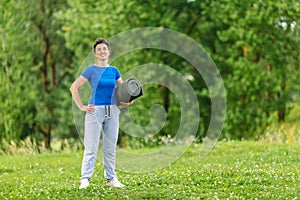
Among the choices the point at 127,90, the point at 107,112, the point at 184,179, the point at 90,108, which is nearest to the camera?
the point at 90,108

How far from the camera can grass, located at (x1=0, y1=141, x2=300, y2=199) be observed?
31.5 feet

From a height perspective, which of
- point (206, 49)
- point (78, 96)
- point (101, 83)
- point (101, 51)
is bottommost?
point (78, 96)

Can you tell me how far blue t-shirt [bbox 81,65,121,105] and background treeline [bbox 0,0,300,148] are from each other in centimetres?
1366

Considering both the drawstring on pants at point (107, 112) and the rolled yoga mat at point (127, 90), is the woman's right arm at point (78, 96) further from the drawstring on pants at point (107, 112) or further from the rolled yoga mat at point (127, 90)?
the rolled yoga mat at point (127, 90)

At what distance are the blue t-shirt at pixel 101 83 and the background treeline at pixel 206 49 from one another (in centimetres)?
1366

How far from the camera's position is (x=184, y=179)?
36.2 ft

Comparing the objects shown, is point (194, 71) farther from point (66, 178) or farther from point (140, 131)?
point (66, 178)

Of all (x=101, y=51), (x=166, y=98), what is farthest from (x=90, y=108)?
(x=166, y=98)

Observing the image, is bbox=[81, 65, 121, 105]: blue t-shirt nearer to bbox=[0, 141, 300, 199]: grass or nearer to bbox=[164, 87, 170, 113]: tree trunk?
bbox=[0, 141, 300, 199]: grass

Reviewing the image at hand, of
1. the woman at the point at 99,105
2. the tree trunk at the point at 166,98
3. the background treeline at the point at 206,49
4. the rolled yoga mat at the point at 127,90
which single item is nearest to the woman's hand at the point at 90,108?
the woman at the point at 99,105

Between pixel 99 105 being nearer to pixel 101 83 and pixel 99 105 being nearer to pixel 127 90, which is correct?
pixel 101 83

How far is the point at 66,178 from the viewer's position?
43.0ft

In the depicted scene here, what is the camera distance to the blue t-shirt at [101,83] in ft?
31.4

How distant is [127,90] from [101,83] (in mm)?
468
